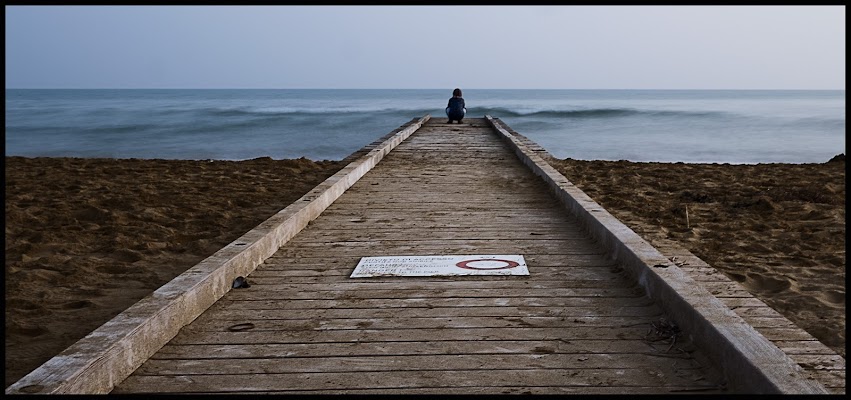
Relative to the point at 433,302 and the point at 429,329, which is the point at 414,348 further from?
the point at 433,302

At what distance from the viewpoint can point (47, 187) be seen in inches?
406

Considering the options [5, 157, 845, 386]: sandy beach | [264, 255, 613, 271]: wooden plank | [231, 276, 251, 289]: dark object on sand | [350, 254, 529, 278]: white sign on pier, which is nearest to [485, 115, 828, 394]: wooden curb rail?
[264, 255, 613, 271]: wooden plank

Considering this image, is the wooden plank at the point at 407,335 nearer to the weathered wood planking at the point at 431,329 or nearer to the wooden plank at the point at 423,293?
the weathered wood planking at the point at 431,329

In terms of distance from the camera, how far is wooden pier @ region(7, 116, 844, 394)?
2799mm

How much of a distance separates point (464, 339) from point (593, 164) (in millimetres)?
12085

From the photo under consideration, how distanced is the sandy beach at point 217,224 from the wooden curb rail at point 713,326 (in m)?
1.02

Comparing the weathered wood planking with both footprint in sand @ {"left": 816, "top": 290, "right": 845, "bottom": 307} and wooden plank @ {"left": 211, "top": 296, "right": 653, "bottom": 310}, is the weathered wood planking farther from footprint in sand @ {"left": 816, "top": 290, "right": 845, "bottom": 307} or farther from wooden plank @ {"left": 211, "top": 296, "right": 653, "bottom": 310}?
footprint in sand @ {"left": 816, "top": 290, "right": 845, "bottom": 307}

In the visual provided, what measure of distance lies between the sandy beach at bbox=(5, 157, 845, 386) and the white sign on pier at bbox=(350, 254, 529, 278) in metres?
1.53

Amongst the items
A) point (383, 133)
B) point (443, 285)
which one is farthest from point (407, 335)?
point (383, 133)

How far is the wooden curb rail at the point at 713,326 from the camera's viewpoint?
251cm

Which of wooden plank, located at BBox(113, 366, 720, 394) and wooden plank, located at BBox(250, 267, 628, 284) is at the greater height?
wooden plank, located at BBox(250, 267, 628, 284)

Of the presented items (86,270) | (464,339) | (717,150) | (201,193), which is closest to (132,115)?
(717,150)
